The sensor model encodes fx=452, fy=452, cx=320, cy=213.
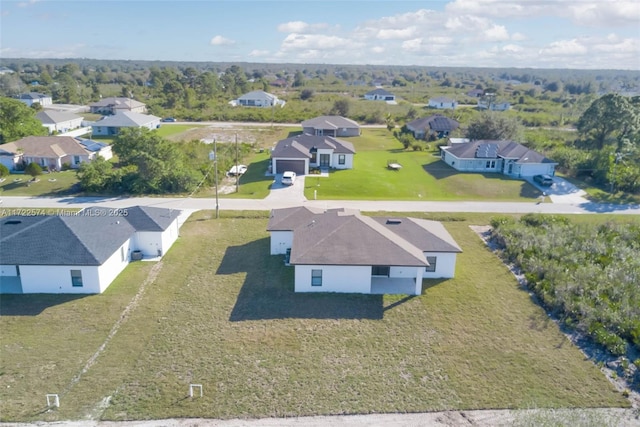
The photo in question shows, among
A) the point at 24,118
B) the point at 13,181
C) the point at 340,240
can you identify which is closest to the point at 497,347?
the point at 340,240

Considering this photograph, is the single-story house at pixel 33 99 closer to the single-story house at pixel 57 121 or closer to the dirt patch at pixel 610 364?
the single-story house at pixel 57 121

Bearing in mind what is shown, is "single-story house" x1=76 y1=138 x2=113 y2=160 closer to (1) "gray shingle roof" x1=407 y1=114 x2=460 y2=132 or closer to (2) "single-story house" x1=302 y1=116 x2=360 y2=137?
(2) "single-story house" x1=302 y1=116 x2=360 y2=137

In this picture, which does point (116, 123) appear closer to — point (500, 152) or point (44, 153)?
point (44, 153)

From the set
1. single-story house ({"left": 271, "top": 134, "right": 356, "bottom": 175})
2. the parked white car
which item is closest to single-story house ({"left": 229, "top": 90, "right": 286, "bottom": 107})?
single-story house ({"left": 271, "top": 134, "right": 356, "bottom": 175})

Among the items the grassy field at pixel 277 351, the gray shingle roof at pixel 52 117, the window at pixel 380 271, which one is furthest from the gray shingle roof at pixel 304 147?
the gray shingle roof at pixel 52 117

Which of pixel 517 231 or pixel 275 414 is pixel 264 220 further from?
pixel 275 414

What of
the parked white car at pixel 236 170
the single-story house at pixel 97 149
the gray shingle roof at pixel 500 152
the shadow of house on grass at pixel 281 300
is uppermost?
the gray shingle roof at pixel 500 152
